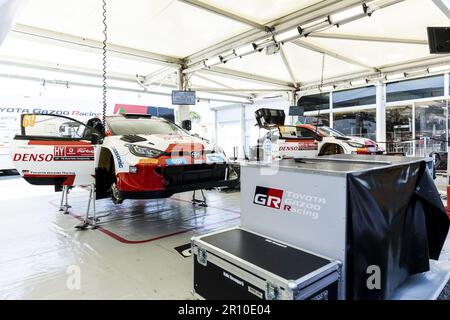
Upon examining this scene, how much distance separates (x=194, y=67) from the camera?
25.1 feet

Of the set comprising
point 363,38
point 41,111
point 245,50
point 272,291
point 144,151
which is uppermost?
point 363,38

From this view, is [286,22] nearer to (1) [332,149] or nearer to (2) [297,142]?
(2) [297,142]

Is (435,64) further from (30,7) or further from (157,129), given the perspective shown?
(30,7)

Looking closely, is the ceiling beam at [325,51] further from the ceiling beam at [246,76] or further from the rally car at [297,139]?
the ceiling beam at [246,76]

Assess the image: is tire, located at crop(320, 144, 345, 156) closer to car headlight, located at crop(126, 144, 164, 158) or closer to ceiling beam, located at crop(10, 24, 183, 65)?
ceiling beam, located at crop(10, 24, 183, 65)

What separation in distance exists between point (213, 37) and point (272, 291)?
19.6 feet

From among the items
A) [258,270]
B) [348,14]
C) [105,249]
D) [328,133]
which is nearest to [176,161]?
[105,249]

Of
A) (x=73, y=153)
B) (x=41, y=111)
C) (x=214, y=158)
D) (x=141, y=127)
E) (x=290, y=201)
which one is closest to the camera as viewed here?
(x=290, y=201)

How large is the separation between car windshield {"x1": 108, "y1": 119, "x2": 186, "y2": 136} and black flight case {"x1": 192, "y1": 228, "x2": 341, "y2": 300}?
7.14 ft

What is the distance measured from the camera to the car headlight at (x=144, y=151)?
296cm

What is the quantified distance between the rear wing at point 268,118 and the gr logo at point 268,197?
19.1 feet

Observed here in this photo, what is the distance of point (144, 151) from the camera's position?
299 cm

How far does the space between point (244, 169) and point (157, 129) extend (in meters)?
2.11
